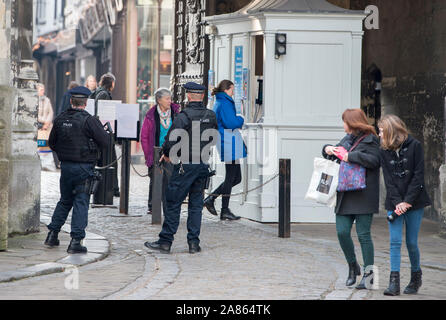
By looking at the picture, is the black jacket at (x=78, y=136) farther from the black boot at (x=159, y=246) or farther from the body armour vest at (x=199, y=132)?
the black boot at (x=159, y=246)

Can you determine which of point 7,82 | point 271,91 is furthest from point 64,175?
point 271,91

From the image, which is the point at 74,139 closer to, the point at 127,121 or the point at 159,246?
the point at 159,246

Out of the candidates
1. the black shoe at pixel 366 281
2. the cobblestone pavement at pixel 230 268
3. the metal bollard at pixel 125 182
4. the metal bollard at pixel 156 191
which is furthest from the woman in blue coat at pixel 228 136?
the black shoe at pixel 366 281

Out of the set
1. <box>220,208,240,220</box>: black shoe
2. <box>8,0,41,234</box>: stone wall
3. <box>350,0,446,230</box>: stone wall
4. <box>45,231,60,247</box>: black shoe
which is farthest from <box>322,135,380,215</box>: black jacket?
<box>350,0,446,230</box>: stone wall

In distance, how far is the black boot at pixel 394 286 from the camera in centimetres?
846

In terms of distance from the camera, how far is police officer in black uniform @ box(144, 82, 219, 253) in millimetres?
10672

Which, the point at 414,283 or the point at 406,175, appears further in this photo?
the point at 414,283

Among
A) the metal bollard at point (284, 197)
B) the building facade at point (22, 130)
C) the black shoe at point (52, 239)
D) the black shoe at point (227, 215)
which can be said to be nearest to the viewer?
the black shoe at point (52, 239)

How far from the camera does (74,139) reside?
10.5 metres

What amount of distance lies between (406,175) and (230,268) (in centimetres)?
206

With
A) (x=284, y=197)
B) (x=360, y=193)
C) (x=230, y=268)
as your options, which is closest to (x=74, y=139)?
(x=230, y=268)

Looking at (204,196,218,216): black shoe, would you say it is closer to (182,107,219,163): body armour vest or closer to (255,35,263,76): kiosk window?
(255,35,263,76): kiosk window

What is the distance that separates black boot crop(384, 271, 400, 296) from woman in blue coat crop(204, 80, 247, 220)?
5294 mm

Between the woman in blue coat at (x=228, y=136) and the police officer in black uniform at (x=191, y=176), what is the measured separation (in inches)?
102
